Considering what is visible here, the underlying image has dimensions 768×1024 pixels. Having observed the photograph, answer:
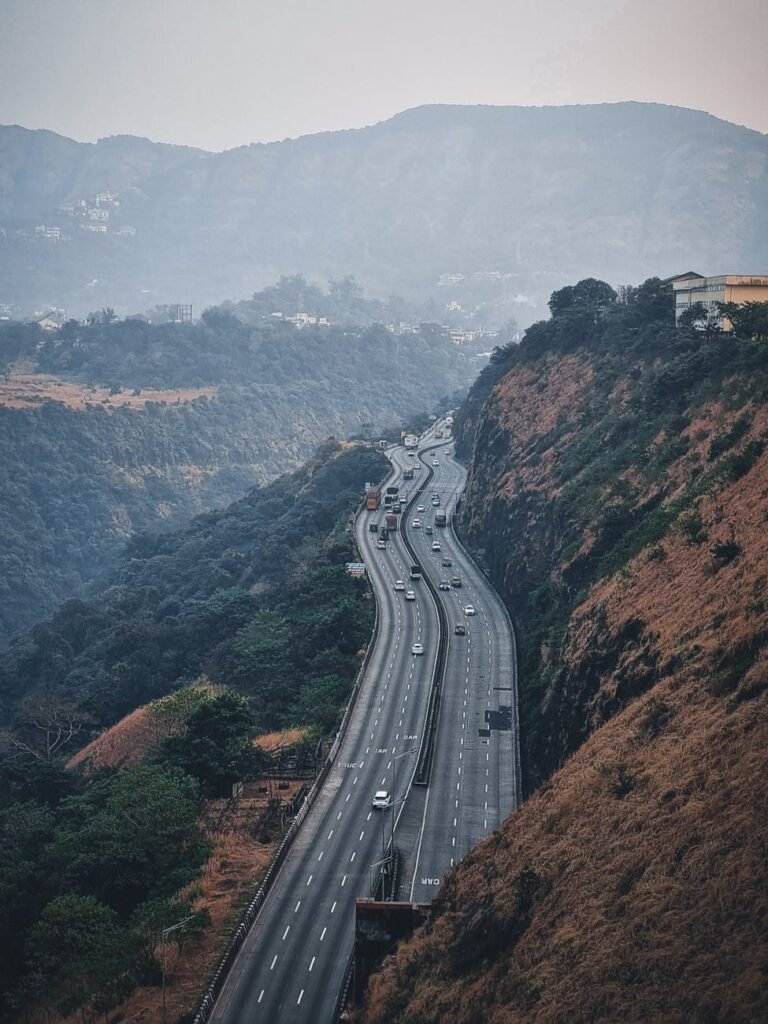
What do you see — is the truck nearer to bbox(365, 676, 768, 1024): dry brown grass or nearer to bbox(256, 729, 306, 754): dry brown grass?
bbox(256, 729, 306, 754): dry brown grass

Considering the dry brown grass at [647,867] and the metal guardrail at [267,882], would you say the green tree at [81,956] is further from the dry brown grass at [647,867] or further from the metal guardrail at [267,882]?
the dry brown grass at [647,867]

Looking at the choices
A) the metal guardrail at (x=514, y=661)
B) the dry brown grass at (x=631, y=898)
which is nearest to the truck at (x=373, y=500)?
the metal guardrail at (x=514, y=661)

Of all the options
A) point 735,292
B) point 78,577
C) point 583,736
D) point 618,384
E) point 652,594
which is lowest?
point 78,577

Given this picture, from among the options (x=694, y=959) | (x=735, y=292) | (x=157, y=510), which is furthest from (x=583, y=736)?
(x=157, y=510)

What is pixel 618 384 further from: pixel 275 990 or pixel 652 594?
pixel 275 990

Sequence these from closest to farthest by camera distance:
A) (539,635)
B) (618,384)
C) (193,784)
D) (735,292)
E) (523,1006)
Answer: (523,1006), (193,784), (539,635), (735,292), (618,384)

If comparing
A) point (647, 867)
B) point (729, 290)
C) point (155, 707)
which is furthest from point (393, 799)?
point (729, 290)

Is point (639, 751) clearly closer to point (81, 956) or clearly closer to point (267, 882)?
point (267, 882)
